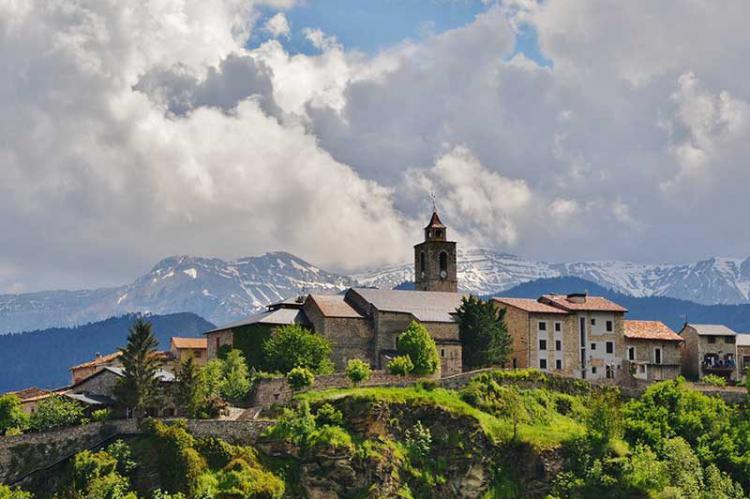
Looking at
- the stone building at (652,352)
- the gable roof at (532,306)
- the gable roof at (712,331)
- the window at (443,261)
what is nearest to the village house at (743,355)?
the gable roof at (712,331)

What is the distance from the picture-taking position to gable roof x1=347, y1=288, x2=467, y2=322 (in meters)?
120

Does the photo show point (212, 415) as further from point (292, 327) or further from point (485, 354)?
point (485, 354)

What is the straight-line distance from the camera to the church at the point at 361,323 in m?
116

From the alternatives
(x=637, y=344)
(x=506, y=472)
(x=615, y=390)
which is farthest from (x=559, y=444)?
(x=637, y=344)

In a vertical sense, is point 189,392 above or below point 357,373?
below

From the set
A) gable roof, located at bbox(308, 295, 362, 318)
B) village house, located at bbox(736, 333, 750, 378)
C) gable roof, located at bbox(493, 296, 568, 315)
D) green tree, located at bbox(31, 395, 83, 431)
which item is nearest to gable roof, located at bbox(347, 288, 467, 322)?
gable roof, located at bbox(308, 295, 362, 318)

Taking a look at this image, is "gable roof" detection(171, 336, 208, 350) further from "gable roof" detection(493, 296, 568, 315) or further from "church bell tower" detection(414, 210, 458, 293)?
"gable roof" detection(493, 296, 568, 315)

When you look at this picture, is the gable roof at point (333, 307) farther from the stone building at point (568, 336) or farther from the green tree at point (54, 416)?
the green tree at point (54, 416)

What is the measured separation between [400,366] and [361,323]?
12.6 metres

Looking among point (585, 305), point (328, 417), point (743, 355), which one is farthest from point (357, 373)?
point (743, 355)

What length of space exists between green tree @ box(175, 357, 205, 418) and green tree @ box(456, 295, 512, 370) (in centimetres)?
3253

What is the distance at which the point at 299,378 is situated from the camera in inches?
3949

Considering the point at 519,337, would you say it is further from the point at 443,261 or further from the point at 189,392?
the point at 189,392

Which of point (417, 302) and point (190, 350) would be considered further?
point (190, 350)
